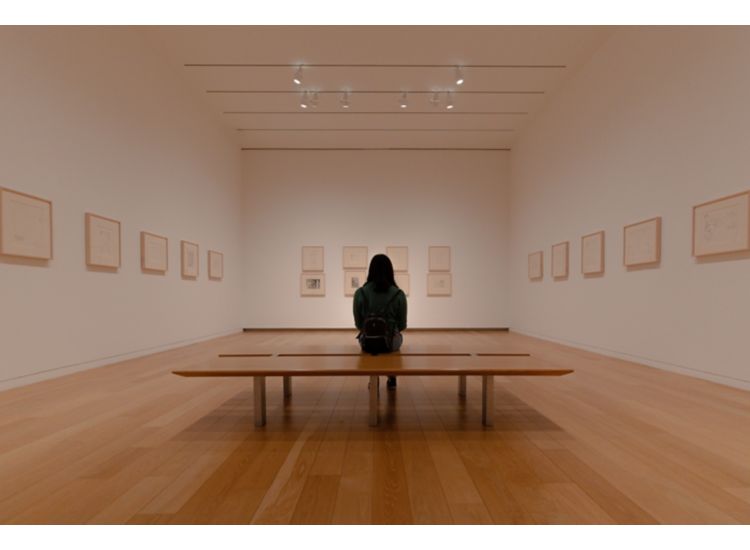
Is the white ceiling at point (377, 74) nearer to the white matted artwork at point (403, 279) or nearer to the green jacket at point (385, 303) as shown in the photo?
the white matted artwork at point (403, 279)

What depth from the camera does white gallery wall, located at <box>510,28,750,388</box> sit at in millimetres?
5148

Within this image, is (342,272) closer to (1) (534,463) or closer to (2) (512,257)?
(2) (512,257)

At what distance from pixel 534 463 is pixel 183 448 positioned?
235 cm

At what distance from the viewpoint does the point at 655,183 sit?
652 cm

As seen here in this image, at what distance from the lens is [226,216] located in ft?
39.5

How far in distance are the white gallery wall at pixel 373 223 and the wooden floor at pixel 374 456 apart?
8315 mm

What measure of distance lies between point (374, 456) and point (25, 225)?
4.88 m

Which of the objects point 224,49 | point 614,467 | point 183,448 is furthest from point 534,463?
point 224,49

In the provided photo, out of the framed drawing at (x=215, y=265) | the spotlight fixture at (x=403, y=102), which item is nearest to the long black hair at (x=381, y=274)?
the spotlight fixture at (x=403, y=102)

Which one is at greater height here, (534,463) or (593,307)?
(593,307)

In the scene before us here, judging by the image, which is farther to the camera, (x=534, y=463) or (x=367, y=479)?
(x=534, y=463)

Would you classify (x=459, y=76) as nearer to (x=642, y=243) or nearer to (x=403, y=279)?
(x=642, y=243)

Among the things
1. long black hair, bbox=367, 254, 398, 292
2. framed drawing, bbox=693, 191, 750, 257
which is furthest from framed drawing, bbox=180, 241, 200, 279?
framed drawing, bbox=693, 191, 750, 257

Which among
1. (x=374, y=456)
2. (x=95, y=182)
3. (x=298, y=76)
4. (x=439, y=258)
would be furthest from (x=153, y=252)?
(x=439, y=258)
